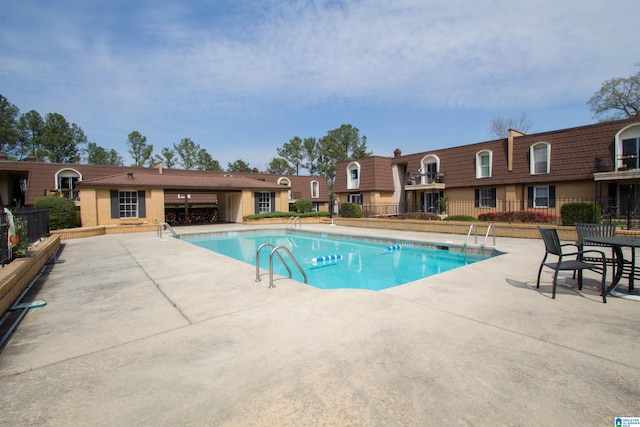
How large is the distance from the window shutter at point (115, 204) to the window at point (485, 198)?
24.3 metres

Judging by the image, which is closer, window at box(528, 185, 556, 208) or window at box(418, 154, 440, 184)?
window at box(528, 185, 556, 208)

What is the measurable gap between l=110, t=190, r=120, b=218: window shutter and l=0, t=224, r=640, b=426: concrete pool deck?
56.1 feet

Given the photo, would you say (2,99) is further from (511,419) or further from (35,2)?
(511,419)

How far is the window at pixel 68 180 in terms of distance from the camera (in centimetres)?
2307

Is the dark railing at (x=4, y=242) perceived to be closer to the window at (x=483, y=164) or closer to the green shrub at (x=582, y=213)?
the green shrub at (x=582, y=213)

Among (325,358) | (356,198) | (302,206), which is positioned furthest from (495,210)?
(325,358)

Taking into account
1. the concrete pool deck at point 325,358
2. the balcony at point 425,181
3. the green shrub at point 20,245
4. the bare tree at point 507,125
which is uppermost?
the bare tree at point 507,125

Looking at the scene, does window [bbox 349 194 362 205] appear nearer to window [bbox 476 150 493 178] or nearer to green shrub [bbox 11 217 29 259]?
window [bbox 476 150 493 178]

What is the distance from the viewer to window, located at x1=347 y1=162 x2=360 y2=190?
28.7m

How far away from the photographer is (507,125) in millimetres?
37469

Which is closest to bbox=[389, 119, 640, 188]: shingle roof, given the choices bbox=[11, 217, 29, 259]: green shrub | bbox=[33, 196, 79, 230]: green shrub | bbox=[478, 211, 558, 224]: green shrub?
bbox=[478, 211, 558, 224]: green shrub

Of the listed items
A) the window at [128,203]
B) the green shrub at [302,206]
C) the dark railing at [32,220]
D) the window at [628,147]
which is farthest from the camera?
the green shrub at [302,206]

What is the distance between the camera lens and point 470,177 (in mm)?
22594

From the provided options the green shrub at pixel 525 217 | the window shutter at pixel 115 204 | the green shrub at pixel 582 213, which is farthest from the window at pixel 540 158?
the window shutter at pixel 115 204
